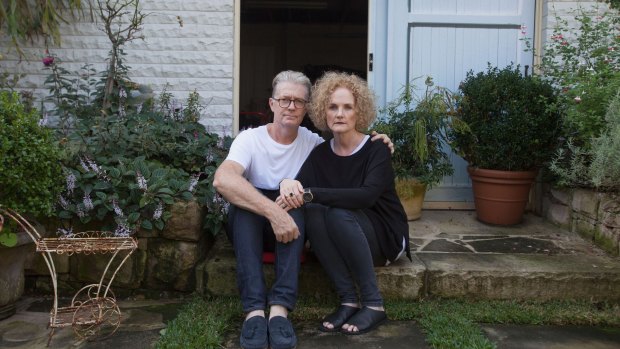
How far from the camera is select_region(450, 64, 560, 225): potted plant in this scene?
346 centimetres

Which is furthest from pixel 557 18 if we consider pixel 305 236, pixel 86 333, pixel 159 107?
pixel 86 333

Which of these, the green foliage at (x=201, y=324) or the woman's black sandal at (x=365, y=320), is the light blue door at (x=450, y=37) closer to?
the woman's black sandal at (x=365, y=320)

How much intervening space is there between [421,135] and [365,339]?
1652 mm

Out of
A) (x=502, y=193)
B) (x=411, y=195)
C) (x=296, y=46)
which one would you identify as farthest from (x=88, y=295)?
(x=296, y=46)

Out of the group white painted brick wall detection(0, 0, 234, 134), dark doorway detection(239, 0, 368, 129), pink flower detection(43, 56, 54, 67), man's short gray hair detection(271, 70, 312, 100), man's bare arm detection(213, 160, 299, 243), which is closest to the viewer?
man's bare arm detection(213, 160, 299, 243)

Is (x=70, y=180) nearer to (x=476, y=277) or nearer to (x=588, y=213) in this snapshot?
(x=476, y=277)

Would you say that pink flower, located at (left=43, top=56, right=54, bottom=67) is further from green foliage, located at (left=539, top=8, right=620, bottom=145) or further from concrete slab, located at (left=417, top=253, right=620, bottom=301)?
green foliage, located at (left=539, top=8, right=620, bottom=145)

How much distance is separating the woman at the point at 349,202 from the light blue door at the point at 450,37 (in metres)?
1.63

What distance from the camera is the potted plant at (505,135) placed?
11.4ft

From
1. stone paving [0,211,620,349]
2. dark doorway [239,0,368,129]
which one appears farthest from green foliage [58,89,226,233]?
dark doorway [239,0,368,129]

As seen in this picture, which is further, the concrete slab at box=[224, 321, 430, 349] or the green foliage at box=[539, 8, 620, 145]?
the green foliage at box=[539, 8, 620, 145]

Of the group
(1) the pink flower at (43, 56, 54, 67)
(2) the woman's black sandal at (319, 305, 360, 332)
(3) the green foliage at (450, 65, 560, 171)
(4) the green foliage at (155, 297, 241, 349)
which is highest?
(1) the pink flower at (43, 56, 54, 67)

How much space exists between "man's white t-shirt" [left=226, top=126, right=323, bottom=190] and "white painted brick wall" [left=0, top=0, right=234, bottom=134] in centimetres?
151

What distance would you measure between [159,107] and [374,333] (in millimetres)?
2427
